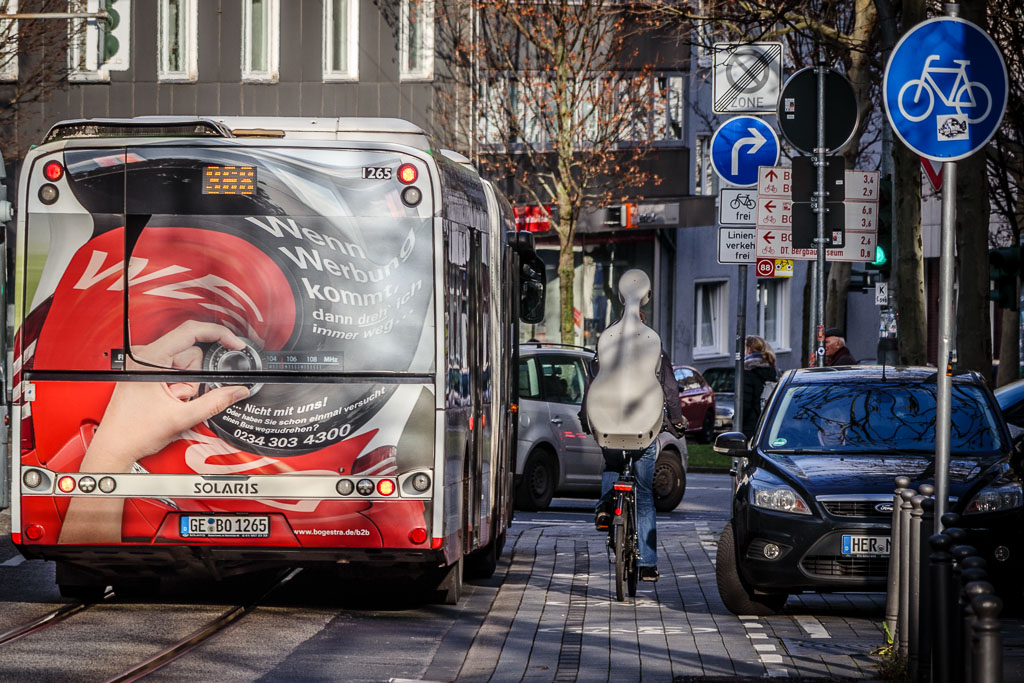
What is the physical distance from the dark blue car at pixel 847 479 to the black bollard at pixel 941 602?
369cm

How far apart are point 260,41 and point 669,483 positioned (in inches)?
873

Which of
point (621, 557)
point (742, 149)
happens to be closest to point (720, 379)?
point (742, 149)

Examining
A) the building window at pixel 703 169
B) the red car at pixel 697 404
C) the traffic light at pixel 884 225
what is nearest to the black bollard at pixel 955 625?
the traffic light at pixel 884 225

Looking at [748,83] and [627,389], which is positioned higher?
[748,83]

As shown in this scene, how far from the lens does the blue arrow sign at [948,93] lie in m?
8.56

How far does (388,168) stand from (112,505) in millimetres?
2516

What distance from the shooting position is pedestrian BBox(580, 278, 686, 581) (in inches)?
474

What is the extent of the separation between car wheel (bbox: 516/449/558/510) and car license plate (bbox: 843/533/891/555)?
8.65m

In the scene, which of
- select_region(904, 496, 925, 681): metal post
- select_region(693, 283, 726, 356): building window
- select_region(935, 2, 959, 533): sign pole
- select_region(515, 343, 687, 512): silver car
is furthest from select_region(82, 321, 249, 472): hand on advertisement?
select_region(693, 283, 726, 356): building window

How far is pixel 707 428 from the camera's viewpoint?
3528 centimetres

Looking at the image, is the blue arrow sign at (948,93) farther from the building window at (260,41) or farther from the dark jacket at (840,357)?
the building window at (260,41)

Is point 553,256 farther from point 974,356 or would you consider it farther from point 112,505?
point 112,505

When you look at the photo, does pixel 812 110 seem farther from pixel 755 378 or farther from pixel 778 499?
pixel 778 499

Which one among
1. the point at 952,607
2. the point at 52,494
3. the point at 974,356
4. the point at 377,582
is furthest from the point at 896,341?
the point at 952,607
